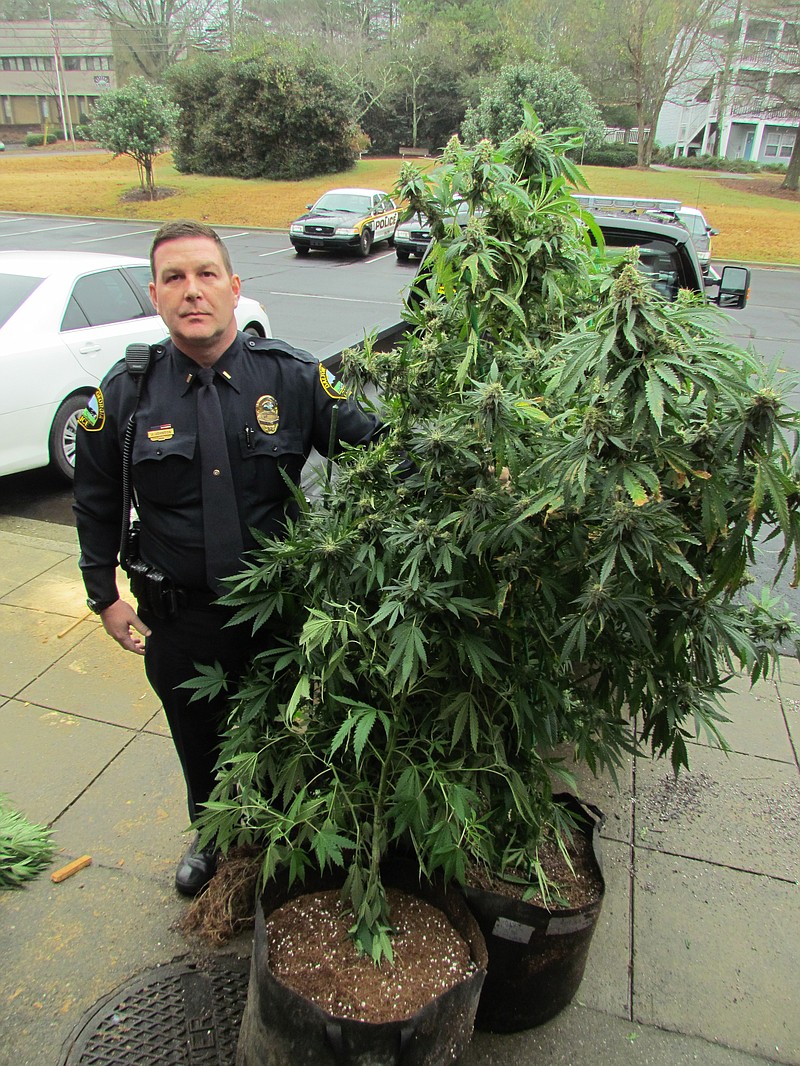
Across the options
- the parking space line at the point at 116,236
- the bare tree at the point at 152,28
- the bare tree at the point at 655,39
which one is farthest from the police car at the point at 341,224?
the bare tree at the point at 152,28

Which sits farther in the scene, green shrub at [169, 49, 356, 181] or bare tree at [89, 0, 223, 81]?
bare tree at [89, 0, 223, 81]

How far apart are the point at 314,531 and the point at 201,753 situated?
1.02m

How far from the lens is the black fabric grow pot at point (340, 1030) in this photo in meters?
1.70

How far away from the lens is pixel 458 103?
41719 mm

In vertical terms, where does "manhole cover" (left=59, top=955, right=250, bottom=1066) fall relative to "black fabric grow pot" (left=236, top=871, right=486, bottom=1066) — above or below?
below

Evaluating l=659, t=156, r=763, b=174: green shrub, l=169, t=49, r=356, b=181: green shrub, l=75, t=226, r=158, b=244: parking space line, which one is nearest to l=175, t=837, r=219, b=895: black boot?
l=75, t=226, r=158, b=244: parking space line

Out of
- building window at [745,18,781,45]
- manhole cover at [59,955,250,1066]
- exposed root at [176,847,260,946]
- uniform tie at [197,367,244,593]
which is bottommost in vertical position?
manhole cover at [59,955,250,1066]

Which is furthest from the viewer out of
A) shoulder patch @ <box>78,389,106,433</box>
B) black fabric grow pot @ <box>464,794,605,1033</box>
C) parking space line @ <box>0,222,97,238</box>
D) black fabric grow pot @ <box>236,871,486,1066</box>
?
parking space line @ <box>0,222,97,238</box>

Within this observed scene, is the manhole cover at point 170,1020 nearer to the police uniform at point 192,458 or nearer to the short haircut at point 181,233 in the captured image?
the police uniform at point 192,458

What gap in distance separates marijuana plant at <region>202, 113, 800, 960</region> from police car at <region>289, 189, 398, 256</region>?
20.0 meters

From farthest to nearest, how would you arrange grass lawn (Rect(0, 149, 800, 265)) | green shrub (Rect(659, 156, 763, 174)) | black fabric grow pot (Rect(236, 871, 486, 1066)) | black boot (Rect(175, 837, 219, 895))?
1. green shrub (Rect(659, 156, 763, 174))
2. grass lawn (Rect(0, 149, 800, 265))
3. black boot (Rect(175, 837, 219, 895))
4. black fabric grow pot (Rect(236, 871, 486, 1066))

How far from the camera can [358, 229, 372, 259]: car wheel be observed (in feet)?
70.8

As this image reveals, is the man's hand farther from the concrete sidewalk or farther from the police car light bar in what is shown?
the police car light bar

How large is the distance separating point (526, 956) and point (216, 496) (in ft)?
4.92
